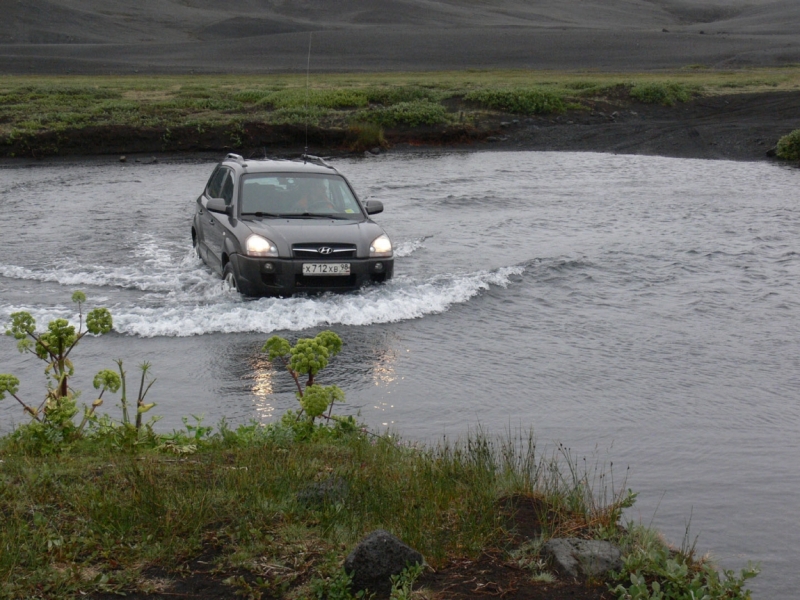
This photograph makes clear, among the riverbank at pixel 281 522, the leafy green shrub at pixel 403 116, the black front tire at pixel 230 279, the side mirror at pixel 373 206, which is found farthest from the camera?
the leafy green shrub at pixel 403 116

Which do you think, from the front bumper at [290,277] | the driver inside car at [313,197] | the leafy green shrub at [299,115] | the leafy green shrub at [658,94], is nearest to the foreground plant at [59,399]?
the front bumper at [290,277]

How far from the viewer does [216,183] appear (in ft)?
47.4

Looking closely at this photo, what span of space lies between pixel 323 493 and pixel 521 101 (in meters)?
36.4

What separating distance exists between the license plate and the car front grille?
0.30 feet

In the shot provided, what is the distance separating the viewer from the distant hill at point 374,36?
3031 inches

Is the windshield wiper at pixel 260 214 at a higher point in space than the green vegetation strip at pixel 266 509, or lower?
higher

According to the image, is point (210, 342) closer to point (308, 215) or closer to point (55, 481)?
point (308, 215)

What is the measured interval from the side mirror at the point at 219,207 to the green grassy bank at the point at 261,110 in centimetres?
1983

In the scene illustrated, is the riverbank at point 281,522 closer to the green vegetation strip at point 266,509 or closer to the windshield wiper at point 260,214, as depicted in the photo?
the green vegetation strip at point 266,509

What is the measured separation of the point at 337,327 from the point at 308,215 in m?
2.11

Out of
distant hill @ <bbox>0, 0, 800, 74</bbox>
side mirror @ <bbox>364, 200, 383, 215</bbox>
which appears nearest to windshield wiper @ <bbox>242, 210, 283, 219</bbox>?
side mirror @ <bbox>364, 200, 383, 215</bbox>

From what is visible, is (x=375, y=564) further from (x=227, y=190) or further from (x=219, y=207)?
(x=227, y=190)

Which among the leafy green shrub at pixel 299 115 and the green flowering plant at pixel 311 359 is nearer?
the green flowering plant at pixel 311 359

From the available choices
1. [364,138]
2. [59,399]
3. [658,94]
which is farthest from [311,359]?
[658,94]
